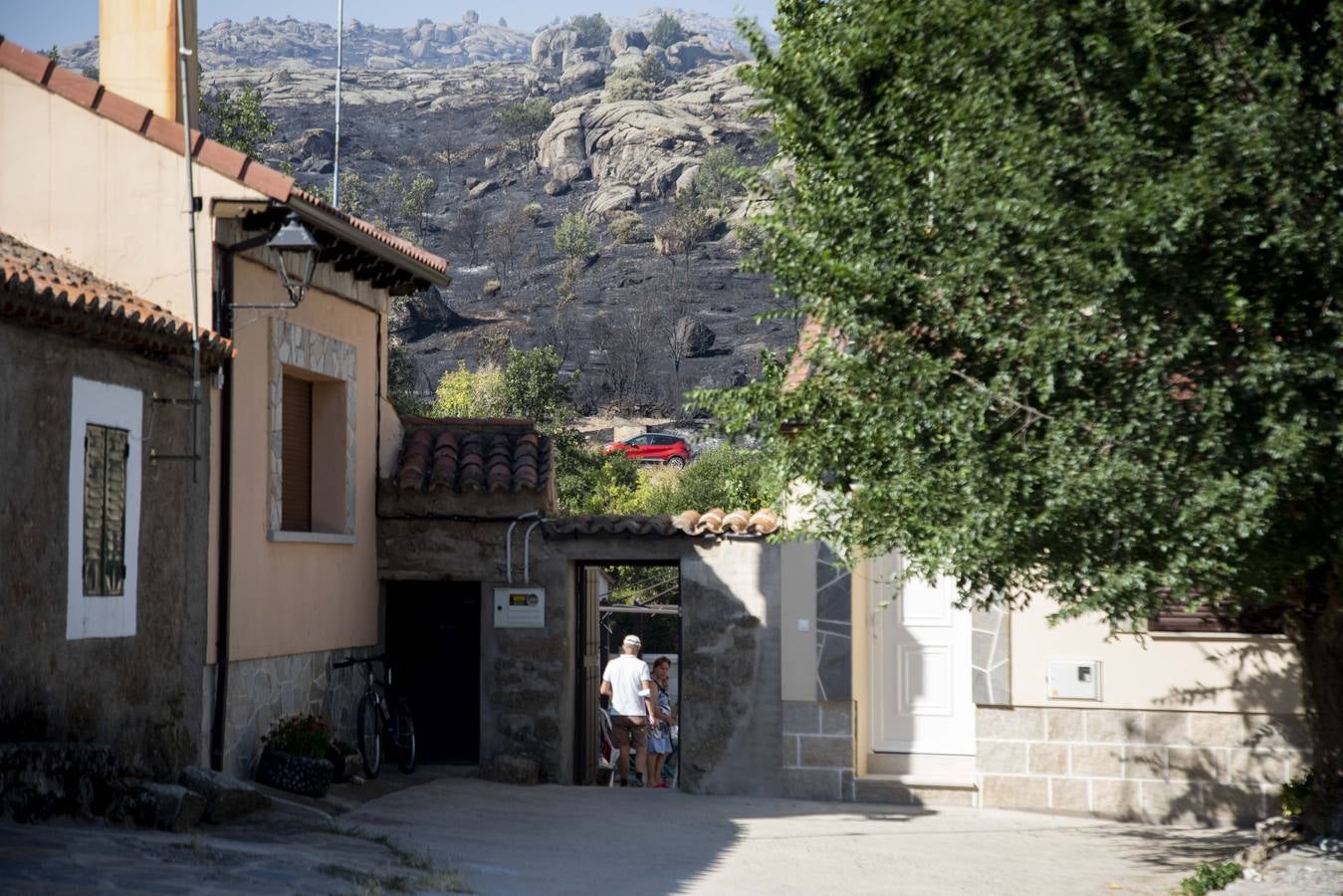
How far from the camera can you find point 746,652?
1284 centimetres

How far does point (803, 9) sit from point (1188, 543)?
391cm

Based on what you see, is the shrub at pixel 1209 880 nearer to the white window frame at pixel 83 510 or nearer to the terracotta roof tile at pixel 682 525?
the terracotta roof tile at pixel 682 525

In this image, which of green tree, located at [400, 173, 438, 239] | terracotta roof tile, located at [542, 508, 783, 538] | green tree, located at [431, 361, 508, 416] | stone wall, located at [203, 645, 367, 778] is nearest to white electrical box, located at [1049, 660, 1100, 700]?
terracotta roof tile, located at [542, 508, 783, 538]

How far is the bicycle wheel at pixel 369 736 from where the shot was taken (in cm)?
1276

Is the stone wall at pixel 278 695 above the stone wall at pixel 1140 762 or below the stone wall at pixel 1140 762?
above

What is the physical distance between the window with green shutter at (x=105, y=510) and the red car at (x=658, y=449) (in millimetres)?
34981

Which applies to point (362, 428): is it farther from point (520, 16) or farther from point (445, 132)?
point (520, 16)

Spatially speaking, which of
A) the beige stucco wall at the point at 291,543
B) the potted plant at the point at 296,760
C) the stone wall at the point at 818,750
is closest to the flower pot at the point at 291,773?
the potted plant at the point at 296,760

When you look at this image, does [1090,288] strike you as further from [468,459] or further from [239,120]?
[239,120]

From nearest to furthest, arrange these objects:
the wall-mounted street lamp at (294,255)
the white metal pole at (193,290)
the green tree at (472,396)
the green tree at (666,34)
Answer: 1. the white metal pole at (193,290)
2. the wall-mounted street lamp at (294,255)
3. the green tree at (472,396)
4. the green tree at (666,34)

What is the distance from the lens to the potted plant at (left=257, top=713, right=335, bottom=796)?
10.9m

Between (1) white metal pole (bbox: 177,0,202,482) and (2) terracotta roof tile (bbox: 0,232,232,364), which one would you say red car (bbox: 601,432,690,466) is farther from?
(2) terracotta roof tile (bbox: 0,232,232,364)

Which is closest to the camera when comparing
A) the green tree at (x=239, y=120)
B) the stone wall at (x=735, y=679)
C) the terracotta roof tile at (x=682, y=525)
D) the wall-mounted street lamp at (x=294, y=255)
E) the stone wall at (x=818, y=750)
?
the wall-mounted street lamp at (x=294, y=255)

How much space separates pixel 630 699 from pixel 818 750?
2601mm
